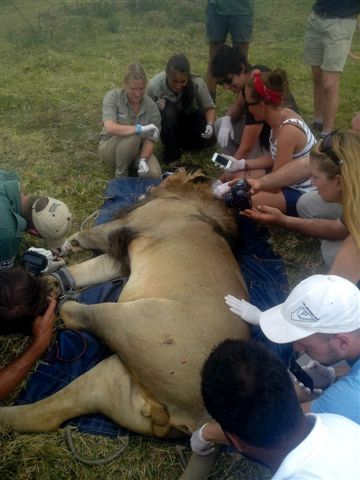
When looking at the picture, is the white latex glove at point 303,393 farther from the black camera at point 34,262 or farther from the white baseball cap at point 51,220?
the white baseball cap at point 51,220

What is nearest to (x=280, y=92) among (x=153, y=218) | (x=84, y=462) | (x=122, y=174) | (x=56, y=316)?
(x=153, y=218)

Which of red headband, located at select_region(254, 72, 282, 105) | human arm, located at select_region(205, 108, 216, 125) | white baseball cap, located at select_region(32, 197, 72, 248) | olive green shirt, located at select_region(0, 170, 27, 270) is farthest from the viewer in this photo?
human arm, located at select_region(205, 108, 216, 125)

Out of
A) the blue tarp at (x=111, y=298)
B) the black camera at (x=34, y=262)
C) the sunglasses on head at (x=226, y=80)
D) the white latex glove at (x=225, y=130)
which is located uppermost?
the sunglasses on head at (x=226, y=80)

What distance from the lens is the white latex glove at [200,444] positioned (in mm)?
2422

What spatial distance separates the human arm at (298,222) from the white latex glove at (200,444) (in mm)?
1855

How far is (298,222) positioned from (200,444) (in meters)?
2.01

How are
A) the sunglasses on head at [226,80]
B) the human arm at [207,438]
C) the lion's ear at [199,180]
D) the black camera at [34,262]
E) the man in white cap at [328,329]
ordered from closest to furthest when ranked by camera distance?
the man in white cap at [328,329]
the human arm at [207,438]
the black camera at [34,262]
the lion's ear at [199,180]
the sunglasses on head at [226,80]

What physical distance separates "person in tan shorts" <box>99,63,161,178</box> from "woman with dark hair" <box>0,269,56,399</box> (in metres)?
2.27

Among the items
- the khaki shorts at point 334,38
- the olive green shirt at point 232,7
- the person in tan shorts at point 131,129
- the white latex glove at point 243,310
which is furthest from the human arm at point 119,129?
the white latex glove at point 243,310

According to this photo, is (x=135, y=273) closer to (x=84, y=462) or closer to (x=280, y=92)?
(x=84, y=462)

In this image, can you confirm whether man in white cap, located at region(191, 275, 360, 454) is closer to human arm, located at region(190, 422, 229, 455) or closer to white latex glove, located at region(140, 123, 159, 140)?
human arm, located at region(190, 422, 229, 455)

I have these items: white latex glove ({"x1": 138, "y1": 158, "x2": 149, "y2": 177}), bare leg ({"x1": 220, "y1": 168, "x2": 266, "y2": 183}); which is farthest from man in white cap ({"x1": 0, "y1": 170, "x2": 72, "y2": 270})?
bare leg ({"x1": 220, "y1": 168, "x2": 266, "y2": 183})

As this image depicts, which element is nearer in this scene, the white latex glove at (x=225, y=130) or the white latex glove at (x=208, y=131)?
the white latex glove at (x=225, y=130)

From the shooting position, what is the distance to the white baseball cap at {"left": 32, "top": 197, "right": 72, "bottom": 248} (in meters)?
3.68
